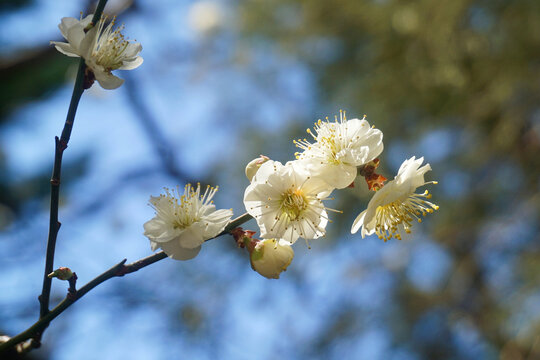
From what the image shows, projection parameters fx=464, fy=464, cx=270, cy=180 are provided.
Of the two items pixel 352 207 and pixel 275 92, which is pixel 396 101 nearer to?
pixel 352 207

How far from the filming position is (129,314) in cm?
225

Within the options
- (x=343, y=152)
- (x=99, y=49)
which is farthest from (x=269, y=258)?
(x=99, y=49)

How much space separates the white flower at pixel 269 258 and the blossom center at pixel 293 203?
5 cm

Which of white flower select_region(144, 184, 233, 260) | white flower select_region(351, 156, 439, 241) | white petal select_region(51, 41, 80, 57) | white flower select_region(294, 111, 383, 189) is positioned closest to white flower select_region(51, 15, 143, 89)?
white petal select_region(51, 41, 80, 57)

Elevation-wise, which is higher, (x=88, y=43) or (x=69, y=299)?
(x=88, y=43)

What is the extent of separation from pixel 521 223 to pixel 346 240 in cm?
85

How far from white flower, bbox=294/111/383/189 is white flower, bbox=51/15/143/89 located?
32cm

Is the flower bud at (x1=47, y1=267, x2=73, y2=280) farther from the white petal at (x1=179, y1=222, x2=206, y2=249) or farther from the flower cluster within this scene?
the flower cluster

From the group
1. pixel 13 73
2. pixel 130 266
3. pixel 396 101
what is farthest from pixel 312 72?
pixel 130 266

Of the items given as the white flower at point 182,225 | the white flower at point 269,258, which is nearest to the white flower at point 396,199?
the white flower at point 269,258

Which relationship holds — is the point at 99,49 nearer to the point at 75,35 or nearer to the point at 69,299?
the point at 75,35

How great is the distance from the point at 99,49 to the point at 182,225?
31cm

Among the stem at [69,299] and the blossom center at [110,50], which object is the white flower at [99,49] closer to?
the blossom center at [110,50]

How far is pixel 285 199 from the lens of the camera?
747mm
